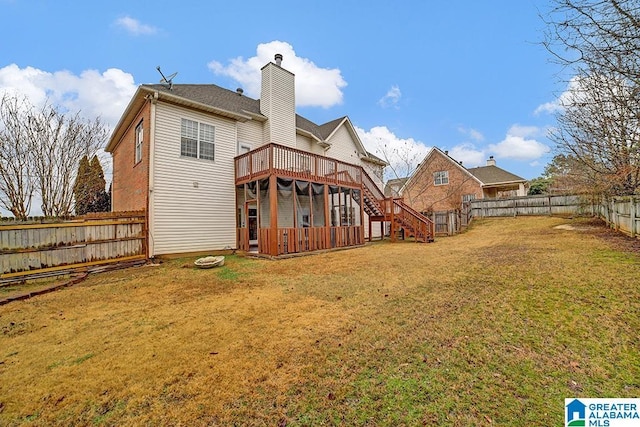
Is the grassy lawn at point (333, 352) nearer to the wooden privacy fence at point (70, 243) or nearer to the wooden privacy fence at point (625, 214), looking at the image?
the wooden privacy fence at point (70, 243)

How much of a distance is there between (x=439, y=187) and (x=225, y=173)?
22942 mm

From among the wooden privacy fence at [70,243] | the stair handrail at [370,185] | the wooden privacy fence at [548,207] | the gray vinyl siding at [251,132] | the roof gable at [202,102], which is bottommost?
the wooden privacy fence at [70,243]

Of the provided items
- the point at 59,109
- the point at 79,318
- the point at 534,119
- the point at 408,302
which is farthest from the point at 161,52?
the point at 534,119

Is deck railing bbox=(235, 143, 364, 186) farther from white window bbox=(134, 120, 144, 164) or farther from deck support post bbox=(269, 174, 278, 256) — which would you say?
white window bbox=(134, 120, 144, 164)

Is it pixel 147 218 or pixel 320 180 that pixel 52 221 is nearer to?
pixel 147 218

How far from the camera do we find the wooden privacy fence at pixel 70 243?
710 cm

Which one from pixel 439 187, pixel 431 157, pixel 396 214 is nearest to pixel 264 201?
pixel 396 214

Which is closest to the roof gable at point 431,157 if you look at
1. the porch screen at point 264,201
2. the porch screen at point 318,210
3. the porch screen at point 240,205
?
the porch screen at point 318,210

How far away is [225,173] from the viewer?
1220cm

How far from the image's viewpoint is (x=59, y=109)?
507 inches

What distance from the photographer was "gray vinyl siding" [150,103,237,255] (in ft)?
33.8

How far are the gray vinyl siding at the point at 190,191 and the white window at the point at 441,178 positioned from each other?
22.4 m

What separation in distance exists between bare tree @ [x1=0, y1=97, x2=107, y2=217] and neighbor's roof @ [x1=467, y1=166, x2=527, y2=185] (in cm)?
3210

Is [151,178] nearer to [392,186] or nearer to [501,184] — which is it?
[392,186]
